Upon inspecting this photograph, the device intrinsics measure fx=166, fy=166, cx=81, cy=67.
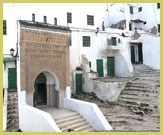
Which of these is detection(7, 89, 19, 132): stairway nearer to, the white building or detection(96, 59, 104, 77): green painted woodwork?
the white building

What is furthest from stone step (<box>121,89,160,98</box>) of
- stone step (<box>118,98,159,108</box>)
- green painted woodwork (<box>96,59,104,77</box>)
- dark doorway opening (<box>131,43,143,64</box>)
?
dark doorway opening (<box>131,43,143,64</box>)

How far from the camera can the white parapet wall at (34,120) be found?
6827 millimetres

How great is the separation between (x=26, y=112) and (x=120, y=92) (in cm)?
796

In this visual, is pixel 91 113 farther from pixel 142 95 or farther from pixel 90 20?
pixel 90 20

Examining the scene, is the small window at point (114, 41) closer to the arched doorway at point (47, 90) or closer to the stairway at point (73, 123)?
the arched doorway at point (47, 90)

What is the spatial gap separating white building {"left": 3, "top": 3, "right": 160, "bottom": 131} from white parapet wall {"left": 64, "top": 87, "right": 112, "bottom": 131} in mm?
4903

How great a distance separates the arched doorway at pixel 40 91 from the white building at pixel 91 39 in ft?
15.3

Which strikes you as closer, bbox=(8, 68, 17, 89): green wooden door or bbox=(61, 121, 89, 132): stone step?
bbox=(61, 121, 89, 132): stone step

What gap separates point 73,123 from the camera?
8.38 m

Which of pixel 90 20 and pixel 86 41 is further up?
pixel 90 20

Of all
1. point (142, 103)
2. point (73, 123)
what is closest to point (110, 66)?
point (142, 103)

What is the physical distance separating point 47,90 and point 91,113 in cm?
325

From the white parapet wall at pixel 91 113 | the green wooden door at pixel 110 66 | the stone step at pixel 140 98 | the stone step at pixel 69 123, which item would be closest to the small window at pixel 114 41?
the green wooden door at pixel 110 66

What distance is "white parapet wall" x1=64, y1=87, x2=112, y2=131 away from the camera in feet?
26.7
